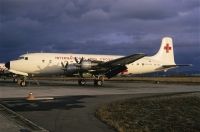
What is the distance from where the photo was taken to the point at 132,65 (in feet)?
144

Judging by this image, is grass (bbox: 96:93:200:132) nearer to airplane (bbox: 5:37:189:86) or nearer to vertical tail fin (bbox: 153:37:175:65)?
airplane (bbox: 5:37:189:86)

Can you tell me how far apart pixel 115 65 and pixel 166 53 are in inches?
438

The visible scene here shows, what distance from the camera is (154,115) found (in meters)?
16.9

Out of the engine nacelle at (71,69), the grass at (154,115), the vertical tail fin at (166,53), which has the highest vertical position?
the vertical tail fin at (166,53)

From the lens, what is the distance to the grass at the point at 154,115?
13363 millimetres

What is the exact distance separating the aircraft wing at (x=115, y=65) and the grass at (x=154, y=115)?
1547cm

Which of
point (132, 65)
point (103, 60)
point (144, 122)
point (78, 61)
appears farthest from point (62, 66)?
point (144, 122)

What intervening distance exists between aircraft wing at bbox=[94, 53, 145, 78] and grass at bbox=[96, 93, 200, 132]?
609 inches

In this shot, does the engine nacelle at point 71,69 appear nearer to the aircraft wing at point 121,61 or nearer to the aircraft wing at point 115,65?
the aircraft wing at point 115,65

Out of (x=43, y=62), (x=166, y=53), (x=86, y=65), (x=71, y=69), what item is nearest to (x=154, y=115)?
(x=86, y=65)

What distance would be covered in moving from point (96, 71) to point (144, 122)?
25.7 m

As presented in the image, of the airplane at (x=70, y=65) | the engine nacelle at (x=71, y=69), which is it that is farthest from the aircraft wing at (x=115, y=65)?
the engine nacelle at (x=71, y=69)

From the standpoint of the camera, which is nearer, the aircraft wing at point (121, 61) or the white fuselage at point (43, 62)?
the aircraft wing at point (121, 61)

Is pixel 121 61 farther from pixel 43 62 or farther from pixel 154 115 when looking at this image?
pixel 154 115
